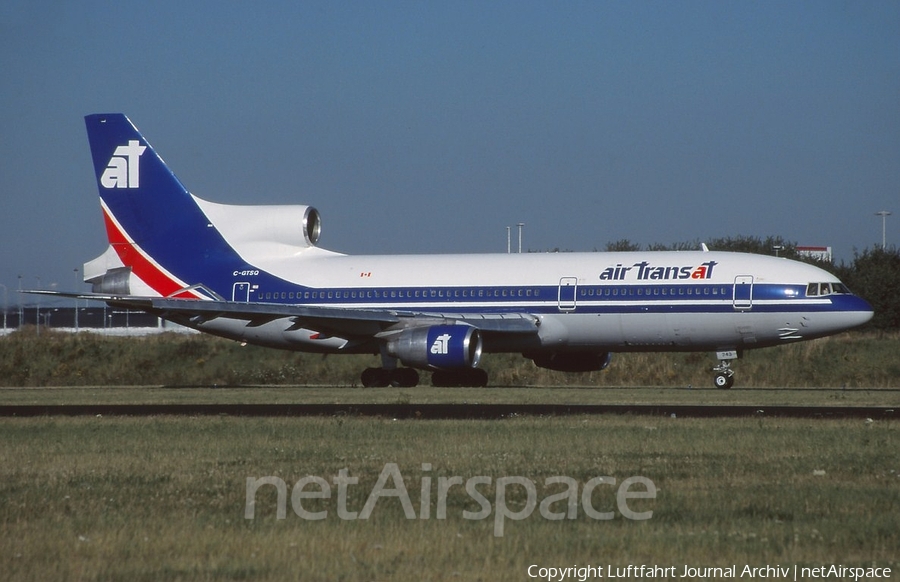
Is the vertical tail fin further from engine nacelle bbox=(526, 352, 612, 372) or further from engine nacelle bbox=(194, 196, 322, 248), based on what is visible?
engine nacelle bbox=(526, 352, 612, 372)

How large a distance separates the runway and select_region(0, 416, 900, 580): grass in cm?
310

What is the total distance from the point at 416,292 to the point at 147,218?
34.8ft

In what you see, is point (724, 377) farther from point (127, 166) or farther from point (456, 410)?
point (127, 166)

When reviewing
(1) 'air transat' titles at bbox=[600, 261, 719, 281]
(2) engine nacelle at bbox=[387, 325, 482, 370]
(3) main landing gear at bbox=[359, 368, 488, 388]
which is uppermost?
(1) 'air transat' titles at bbox=[600, 261, 719, 281]

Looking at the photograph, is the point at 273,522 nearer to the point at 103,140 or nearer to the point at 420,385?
the point at 420,385

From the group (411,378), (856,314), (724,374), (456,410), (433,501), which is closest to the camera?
(433,501)

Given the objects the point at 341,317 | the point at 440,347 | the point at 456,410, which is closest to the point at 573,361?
the point at 440,347

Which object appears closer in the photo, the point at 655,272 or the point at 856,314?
the point at 856,314

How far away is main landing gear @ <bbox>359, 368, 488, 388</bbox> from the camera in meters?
39.0

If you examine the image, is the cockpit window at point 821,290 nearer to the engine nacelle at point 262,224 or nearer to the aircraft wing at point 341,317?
the aircraft wing at point 341,317

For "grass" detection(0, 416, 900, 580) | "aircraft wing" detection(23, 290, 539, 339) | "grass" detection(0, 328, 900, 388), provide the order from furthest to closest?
"grass" detection(0, 328, 900, 388), "aircraft wing" detection(23, 290, 539, 339), "grass" detection(0, 416, 900, 580)

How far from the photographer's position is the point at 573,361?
40469 mm

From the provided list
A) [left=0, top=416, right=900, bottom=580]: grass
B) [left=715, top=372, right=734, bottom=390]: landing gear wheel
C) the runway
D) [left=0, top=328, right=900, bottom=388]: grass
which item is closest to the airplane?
[left=715, top=372, right=734, bottom=390]: landing gear wheel

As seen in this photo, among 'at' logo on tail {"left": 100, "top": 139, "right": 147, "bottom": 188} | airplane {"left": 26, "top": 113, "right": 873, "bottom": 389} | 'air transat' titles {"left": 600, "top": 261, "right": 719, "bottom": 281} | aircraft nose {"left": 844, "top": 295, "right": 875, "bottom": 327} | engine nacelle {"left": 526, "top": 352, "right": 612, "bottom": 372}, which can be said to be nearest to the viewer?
aircraft nose {"left": 844, "top": 295, "right": 875, "bottom": 327}
